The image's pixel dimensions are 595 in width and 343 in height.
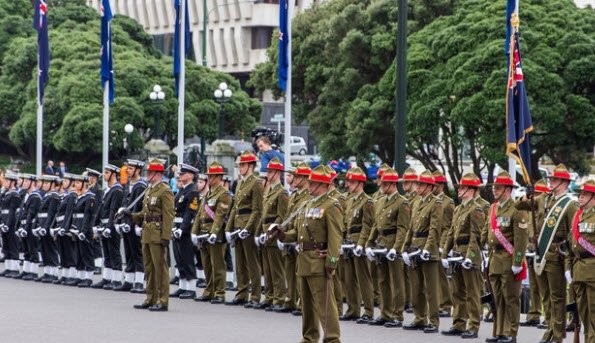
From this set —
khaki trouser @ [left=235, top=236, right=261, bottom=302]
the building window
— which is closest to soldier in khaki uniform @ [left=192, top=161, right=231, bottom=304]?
khaki trouser @ [left=235, top=236, right=261, bottom=302]

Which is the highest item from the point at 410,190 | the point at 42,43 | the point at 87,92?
the point at 42,43

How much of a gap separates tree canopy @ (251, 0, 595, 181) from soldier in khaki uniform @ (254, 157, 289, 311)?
58.9ft

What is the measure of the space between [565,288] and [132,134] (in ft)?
131

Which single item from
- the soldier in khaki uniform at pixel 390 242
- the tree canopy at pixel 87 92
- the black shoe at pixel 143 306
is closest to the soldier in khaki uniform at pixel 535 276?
the soldier in khaki uniform at pixel 390 242

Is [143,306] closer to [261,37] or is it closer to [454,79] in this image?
[454,79]

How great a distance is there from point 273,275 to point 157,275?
5.96 feet

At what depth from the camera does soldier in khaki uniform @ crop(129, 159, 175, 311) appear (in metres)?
22.4

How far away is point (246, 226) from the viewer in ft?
76.3

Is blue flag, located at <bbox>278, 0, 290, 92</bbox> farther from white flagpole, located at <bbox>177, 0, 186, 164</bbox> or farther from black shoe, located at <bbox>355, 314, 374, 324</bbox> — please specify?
black shoe, located at <bbox>355, 314, 374, 324</bbox>

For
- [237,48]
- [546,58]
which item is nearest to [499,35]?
[546,58]

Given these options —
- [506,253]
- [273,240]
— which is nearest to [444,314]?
[273,240]

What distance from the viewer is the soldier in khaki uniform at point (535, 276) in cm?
1961

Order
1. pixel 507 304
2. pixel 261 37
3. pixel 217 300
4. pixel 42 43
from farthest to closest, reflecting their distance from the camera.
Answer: pixel 261 37, pixel 42 43, pixel 217 300, pixel 507 304

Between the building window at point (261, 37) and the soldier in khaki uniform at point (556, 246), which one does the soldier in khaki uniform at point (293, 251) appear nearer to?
the soldier in khaki uniform at point (556, 246)
